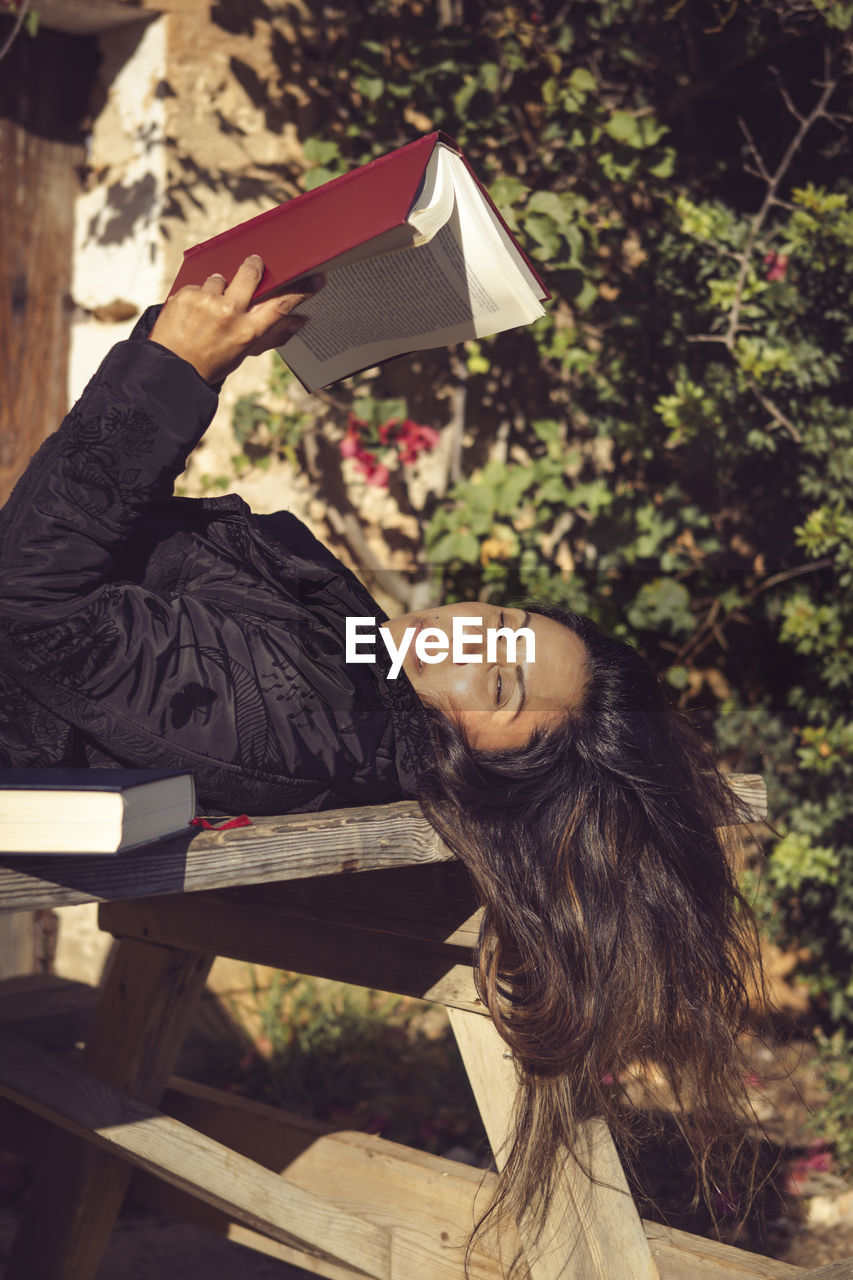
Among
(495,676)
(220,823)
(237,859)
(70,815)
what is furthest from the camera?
(495,676)

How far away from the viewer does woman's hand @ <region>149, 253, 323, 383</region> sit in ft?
4.55

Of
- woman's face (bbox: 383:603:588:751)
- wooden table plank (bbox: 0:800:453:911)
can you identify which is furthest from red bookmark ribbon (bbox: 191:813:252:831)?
woman's face (bbox: 383:603:588:751)

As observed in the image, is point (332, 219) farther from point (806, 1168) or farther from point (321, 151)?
point (806, 1168)

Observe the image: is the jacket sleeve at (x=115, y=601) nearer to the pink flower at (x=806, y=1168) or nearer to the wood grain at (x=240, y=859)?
the wood grain at (x=240, y=859)

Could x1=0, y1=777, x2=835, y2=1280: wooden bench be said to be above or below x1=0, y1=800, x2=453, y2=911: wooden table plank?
below

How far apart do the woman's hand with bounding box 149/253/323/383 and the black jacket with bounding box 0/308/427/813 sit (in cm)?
3

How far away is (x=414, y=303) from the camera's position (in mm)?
1542

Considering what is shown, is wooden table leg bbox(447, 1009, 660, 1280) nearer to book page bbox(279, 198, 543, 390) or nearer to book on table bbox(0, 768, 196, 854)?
book on table bbox(0, 768, 196, 854)

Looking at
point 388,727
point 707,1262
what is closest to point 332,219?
point 388,727

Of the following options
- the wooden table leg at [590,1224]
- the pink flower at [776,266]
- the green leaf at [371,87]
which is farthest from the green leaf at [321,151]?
the wooden table leg at [590,1224]

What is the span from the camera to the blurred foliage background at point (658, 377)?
3070 mm

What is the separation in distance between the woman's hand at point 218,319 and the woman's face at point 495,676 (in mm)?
547

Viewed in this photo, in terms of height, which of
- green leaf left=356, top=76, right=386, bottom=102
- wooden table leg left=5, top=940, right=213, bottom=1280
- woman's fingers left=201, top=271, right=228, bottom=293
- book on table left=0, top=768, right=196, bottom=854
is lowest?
wooden table leg left=5, top=940, right=213, bottom=1280

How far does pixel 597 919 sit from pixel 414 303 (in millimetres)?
877
